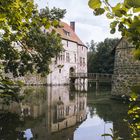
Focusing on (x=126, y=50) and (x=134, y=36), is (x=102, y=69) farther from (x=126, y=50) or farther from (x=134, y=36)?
(x=134, y=36)

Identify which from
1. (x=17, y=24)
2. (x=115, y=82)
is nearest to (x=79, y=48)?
(x=115, y=82)

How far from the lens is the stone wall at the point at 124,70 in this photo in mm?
23516

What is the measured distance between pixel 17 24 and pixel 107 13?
270 centimetres

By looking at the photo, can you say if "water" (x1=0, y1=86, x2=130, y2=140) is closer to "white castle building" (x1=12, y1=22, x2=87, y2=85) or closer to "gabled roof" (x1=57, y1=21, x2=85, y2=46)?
"white castle building" (x1=12, y1=22, x2=87, y2=85)

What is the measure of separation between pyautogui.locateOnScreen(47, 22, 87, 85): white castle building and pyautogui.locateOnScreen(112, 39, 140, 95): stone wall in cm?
2216

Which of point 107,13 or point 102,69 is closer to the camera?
point 107,13

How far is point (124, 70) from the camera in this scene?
80.4ft

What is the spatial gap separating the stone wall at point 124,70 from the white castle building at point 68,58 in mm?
22164

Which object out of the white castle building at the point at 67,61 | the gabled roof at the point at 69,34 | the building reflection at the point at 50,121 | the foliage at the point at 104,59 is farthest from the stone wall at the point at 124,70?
the foliage at the point at 104,59

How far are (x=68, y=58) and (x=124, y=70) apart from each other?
2992cm

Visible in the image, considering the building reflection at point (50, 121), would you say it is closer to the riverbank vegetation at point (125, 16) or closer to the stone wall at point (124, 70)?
the stone wall at point (124, 70)

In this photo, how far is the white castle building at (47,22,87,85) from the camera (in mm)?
48719

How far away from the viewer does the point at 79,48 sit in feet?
193

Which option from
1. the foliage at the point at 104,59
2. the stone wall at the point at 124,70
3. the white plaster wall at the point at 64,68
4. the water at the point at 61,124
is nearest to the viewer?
the water at the point at 61,124
